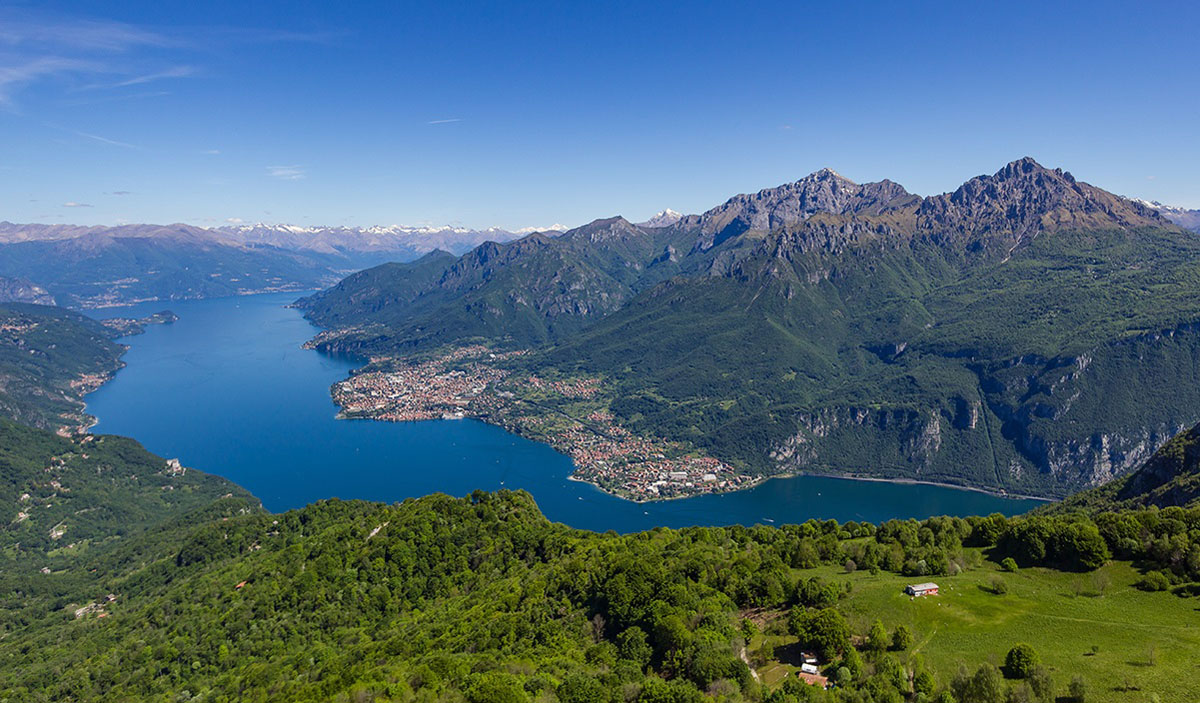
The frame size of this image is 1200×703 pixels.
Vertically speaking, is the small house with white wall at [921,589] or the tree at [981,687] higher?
the tree at [981,687]

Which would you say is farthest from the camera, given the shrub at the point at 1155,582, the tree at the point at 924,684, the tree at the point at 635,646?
the shrub at the point at 1155,582

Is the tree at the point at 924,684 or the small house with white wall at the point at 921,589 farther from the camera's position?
the small house with white wall at the point at 921,589

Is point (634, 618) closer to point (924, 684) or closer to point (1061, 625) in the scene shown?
point (924, 684)

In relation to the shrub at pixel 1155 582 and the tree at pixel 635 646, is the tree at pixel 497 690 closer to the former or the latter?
the tree at pixel 635 646

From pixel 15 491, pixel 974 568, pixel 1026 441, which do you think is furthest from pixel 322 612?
pixel 1026 441

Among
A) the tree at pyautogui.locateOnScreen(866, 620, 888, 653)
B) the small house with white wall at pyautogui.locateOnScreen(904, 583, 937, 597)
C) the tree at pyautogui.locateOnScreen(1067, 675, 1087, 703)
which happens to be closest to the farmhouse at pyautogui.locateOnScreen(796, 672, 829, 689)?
the tree at pyautogui.locateOnScreen(866, 620, 888, 653)

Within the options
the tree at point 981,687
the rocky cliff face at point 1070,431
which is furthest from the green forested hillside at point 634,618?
the rocky cliff face at point 1070,431

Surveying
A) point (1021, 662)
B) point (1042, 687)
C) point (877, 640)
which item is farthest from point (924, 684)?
point (1021, 662)

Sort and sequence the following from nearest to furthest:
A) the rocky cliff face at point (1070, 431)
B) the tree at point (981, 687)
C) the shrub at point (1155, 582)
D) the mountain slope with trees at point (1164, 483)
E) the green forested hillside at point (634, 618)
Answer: the tree at point (981, 687) < the green forested hillside at point (634, 618) < the shrub at point (1155, 582) < the mountain slope with trees at point (1164, 483) < the rocky cliff face at point (1070, 431)
